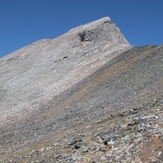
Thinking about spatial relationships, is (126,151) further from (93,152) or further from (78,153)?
(78,153)

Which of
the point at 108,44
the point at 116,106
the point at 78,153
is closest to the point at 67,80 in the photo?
the point at 108,44

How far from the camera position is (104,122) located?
12.9m

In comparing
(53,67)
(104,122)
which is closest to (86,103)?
(104,122)

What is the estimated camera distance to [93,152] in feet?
31.0

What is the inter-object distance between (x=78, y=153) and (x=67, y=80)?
2056 centimetres

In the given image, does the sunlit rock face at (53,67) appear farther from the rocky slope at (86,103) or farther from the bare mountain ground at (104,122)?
the bare mountain ground at (104,122)

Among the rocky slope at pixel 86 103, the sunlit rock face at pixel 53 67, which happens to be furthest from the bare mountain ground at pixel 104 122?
the sunlit rock face at pixel 53 67

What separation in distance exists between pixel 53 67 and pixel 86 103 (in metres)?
16.1

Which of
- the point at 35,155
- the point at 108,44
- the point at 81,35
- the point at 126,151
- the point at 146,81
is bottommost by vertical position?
the point at 126,151

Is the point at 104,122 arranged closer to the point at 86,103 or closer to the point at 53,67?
the point at 86,103

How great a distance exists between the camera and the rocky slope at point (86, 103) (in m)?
9.45

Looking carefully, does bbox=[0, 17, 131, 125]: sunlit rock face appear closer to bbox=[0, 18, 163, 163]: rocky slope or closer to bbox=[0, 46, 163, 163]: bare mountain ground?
bbox=[0, 18, 163, 163]: rocky slope

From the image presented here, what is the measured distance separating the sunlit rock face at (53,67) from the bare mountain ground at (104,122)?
2.76 meters

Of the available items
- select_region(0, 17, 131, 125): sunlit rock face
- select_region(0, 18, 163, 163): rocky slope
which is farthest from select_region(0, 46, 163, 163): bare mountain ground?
select_region(0, 17, 131, 125): sunlit rock face
